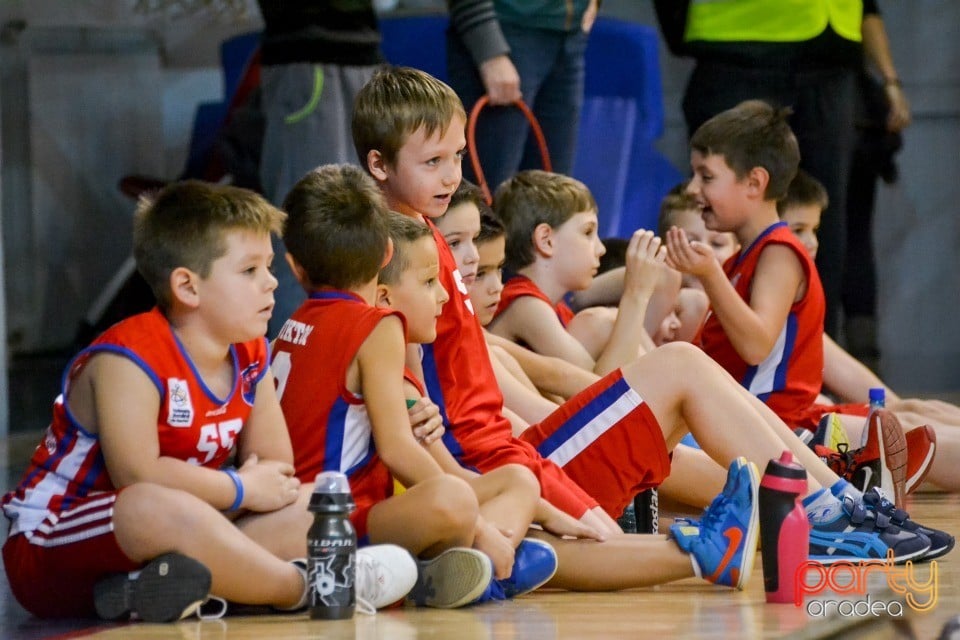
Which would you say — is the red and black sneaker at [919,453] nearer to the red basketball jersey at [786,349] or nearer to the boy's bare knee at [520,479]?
the red basketball jersey at [786,349]

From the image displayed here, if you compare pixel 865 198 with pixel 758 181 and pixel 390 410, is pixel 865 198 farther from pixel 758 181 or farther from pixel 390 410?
pixel 390 410

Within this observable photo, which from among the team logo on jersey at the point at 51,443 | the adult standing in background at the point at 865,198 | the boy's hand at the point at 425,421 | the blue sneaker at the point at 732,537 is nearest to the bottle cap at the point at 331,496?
the boy's hand at the point at 425,421

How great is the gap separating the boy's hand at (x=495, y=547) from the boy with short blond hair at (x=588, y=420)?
207 millimetres

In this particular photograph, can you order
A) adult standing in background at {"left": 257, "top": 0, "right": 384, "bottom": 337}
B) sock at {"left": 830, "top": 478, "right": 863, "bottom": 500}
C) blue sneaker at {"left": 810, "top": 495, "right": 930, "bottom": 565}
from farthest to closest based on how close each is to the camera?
adult standing in background at {"left": 257, "top": 0, "right": 384, "bottom": 337}
sock at {"left": 830, "top": 478, "right": 863, "bottom": 500}
blue sneaker at {"left": 810, "top": 495, "right": 930, "bottom": 565}

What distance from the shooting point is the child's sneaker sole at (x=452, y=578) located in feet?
8.53

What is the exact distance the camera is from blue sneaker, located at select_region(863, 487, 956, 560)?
9.96 feet

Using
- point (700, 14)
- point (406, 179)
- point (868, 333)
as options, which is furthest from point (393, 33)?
point (406, 179)

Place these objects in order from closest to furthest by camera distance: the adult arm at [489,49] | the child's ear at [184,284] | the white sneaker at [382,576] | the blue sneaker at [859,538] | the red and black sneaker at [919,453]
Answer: the white sneaker at [382,576]
the child's ear at [184,284]
the blue sneaker at [859,538]
the red and black sneaker at [919,453]
the adult arm at [489,49]

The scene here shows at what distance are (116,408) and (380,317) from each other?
0.51 meters

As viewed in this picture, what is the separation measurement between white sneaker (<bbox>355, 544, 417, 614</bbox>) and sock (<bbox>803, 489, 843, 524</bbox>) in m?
0.90

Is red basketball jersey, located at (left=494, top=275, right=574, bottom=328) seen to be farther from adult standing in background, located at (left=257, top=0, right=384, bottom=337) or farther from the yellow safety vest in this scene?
the yellow safety vest

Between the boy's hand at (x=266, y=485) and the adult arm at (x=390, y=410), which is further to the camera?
the adult arm at (x=390, y=410)

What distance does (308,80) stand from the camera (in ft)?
15.7

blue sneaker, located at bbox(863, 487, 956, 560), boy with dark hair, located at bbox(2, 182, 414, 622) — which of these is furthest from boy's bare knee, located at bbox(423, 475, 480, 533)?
blue sneaker, located at bbox(863, 487, 956, 560)
